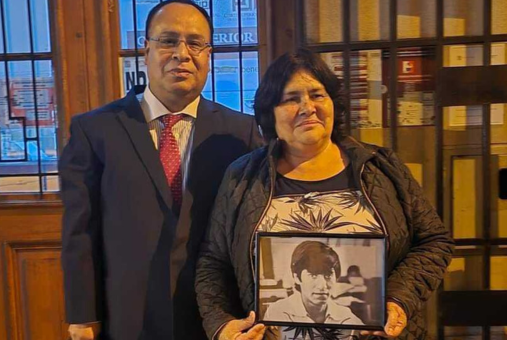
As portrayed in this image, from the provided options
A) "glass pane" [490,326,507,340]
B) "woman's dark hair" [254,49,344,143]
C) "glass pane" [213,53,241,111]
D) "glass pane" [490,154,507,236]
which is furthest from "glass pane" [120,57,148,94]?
"glass pane" [490,326,507,340]

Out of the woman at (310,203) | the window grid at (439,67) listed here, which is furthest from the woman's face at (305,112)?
the window grid at (439,67)

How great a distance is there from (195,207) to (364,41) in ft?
2.85

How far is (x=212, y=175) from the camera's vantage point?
1403 mm

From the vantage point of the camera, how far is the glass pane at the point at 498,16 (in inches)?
70.1

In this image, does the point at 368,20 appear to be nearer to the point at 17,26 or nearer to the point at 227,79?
the point at 227,79

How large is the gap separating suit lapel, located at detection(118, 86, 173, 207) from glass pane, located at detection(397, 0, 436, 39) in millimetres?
938

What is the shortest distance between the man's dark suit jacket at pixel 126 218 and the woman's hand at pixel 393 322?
0.48 m

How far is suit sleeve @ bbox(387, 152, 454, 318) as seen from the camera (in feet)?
3.84

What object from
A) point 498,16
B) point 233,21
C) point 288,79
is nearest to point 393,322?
point 288,79

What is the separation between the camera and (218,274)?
1.30 m

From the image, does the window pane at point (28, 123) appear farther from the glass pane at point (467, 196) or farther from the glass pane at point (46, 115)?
the glass pane at point (467, 196)

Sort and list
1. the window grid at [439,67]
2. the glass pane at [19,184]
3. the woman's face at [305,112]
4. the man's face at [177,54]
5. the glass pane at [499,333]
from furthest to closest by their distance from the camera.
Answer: the glass pane at [19,184]
the glass pane at [499,333]
the window grid at [439,67]
the man's face at [177,54]
the woman's face at [305,112]

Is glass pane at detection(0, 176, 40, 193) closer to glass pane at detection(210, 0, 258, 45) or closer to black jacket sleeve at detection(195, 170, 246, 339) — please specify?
glass pane at detection(210, 0, 258, 45)

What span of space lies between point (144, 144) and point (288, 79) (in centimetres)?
40
